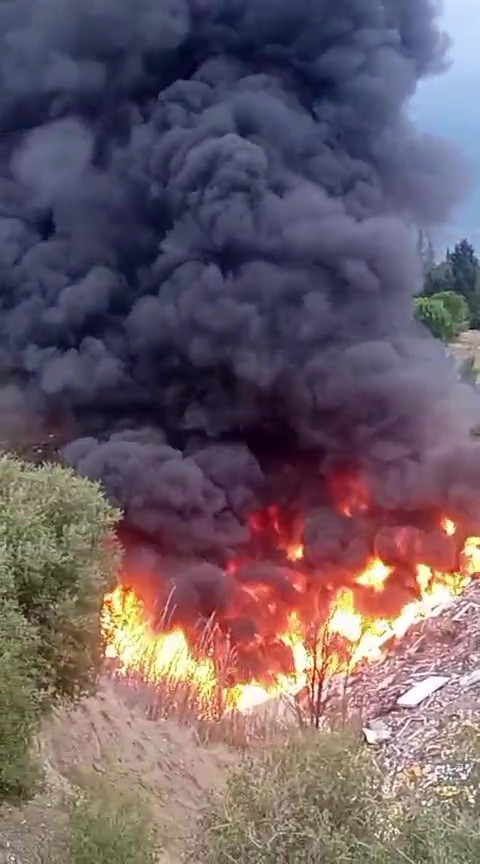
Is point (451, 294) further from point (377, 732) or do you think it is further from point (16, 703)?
point (16, 703)

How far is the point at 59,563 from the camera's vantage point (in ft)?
22.1

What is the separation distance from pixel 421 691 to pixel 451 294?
29709mm

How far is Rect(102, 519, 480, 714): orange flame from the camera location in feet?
35.8

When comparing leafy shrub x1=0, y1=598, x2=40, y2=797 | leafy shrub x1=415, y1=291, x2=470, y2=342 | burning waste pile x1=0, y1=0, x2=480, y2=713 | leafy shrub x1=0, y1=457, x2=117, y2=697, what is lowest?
leafy shrub x1=0, y1=598, x2=40, y2=797

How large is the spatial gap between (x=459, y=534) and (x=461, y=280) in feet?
104

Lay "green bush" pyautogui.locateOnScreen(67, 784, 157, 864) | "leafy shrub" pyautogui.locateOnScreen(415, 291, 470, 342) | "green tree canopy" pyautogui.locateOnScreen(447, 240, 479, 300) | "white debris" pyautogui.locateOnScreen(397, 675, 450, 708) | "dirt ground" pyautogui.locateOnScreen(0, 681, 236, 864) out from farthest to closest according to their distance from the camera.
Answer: "green tree canopy" pyautogui.locateOnScreen(447, 240, 479, 300) → "leafy shrub" pyautogui.locateOnScreen(415, 291, 470, 342) → "white debris" pyautogui.locateOnScreen(397, 675, 450, 708) → "dirt ground" pyautogui.locateOnScreen(0, 681, 236, 864) → "green bush" pyautogui.locateOnScreen(67, 784, 157, 864)

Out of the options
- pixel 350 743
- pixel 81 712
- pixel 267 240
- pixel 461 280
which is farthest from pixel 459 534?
pixel 461 280

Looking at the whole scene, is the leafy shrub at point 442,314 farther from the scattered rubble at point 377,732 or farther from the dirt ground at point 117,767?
the dirt ground at point 117,767

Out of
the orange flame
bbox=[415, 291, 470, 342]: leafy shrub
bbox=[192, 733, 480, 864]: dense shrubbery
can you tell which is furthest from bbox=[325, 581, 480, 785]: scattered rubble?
bbox=[415, 291, 470, 342]: leafy shrub

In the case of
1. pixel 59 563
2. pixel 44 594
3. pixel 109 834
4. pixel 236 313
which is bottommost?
pixel 109 834

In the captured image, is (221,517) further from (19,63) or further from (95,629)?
(19,63)

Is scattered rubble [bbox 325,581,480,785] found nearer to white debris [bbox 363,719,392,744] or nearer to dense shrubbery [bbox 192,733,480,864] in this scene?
white debris [bbox 363,719,392,744]

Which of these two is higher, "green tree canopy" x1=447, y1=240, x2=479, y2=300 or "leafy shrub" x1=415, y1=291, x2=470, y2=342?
"green tree canopy" x1=447, y1=240, x2=479, y2=300

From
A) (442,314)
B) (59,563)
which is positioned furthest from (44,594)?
(442,314)
